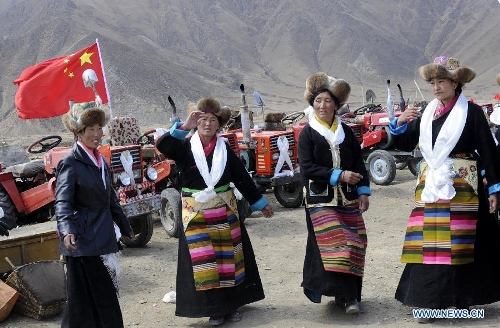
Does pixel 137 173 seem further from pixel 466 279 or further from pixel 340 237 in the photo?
pixel 466 279

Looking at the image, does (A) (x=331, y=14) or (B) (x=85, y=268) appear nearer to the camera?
(B) (x=85, y=268)

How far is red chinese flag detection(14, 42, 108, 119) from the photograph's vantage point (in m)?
12.2

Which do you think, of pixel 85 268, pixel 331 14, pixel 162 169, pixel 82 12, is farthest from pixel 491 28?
pixel 85 268

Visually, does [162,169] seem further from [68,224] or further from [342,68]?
Result: [342,68]

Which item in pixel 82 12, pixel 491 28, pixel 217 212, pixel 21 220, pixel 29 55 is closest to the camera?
pixel 217 212

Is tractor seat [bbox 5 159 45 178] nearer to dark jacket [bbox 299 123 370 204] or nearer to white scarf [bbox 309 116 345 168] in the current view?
dark jacket [bbox 299 123 370 204]

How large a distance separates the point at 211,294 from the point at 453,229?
70.2 inches

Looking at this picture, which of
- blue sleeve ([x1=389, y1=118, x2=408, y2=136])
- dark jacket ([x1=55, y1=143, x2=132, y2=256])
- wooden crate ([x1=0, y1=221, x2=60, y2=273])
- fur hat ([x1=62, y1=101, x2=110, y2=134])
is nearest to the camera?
dark jacket ([x1=55, y1=143, x2=132, y2=256])

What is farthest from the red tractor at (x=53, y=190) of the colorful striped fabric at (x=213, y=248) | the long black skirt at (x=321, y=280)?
the long black skirt at (x=321, y=280)

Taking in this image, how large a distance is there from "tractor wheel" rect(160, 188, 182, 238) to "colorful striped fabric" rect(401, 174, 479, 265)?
15.4ft

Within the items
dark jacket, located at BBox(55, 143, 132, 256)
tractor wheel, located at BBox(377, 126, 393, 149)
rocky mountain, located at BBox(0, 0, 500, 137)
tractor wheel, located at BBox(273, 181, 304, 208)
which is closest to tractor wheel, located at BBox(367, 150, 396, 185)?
tractor wheel, located at BBox(377, 126, 393, 149)

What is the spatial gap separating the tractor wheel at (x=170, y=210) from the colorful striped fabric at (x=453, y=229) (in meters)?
4.70

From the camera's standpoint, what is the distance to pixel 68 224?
14.9 ft

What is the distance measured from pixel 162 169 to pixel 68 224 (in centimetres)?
578
